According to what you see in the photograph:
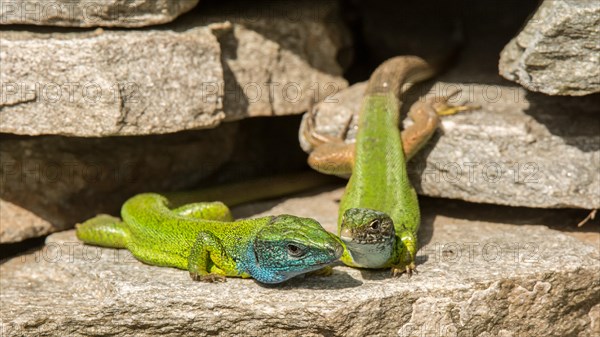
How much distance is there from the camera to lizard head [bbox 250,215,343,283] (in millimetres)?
5539

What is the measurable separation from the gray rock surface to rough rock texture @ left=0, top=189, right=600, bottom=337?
1.35ft

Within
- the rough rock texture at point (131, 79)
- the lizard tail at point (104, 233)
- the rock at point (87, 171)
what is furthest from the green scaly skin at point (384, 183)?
the lizard tail at point (104, 233)

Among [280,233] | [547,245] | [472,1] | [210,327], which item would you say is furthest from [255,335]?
[472,1]

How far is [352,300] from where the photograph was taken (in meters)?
5.67

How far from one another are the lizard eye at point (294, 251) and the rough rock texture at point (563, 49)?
2291 millimetres

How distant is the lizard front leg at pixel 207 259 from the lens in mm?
6117

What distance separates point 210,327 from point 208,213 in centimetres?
137

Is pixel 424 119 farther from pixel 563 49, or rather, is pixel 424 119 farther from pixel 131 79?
pixel 131 79

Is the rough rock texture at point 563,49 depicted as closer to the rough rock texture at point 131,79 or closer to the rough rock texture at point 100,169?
the rough rock texture at point 131,79

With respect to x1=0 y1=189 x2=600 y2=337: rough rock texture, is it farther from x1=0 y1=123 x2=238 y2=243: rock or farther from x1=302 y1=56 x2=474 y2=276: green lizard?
x1=0 y1=123 x2=238 y2=243: rock

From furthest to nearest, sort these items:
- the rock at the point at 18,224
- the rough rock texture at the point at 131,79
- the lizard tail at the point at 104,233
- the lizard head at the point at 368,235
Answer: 1. the rock at the point at 18,224
2. the lizard tail at the point at 104,233
3. the rough rock texture at the point at 131,79
4. the lizard head at the point at 368,235

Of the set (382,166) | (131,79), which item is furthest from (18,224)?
(382,166)

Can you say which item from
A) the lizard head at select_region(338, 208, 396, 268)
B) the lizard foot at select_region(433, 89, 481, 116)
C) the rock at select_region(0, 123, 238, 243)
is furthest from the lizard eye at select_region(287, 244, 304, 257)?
the rock at select_region(0, 123, 238, 243)

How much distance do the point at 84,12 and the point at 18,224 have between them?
2049 mm
